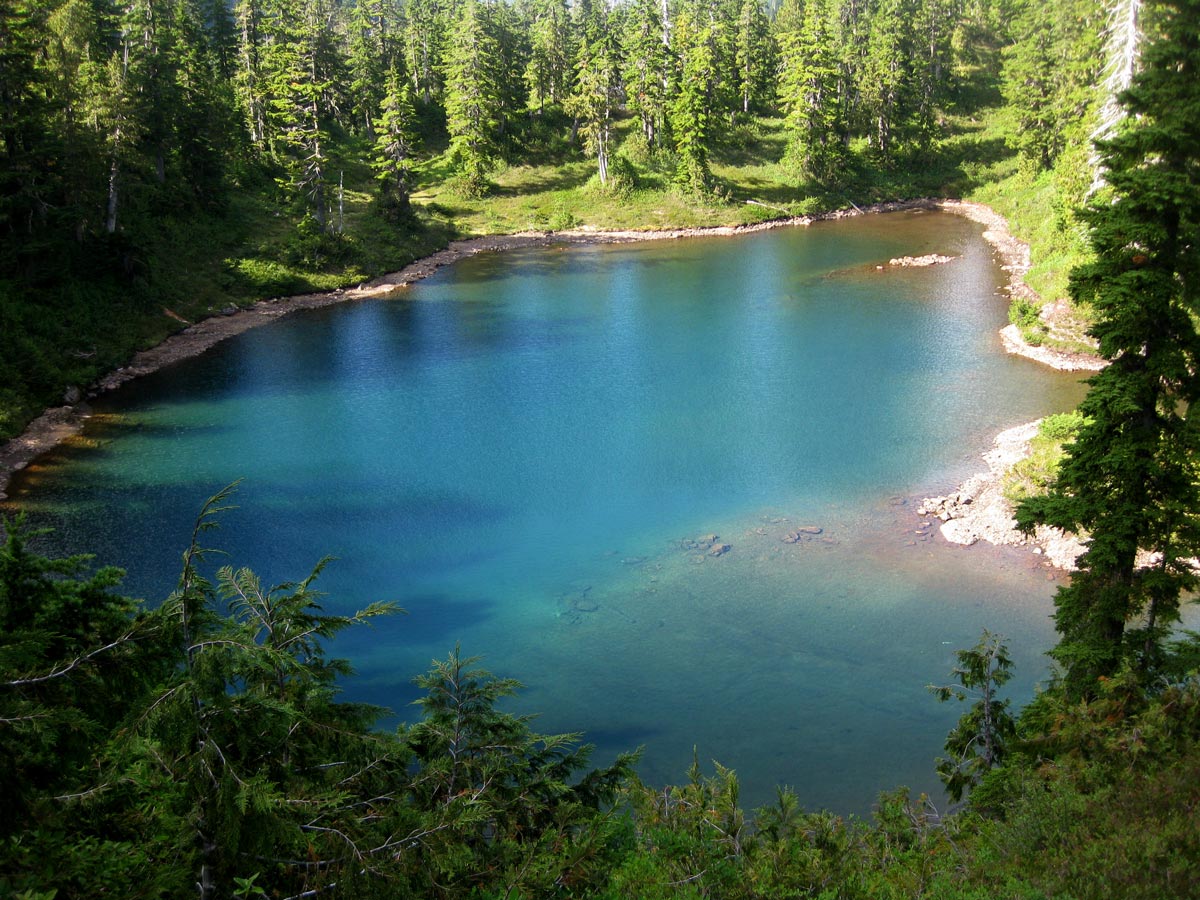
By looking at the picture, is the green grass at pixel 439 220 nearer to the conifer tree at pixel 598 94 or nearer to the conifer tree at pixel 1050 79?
the conifer tree at pixel 598 94

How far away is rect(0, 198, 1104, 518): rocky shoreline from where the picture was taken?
3359cm

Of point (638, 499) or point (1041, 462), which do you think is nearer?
point (1041, 462)

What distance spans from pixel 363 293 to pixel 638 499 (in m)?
34.9

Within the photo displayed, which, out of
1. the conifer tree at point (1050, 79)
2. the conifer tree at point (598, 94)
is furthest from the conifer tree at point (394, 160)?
the conifer tree at point (1050, 79)

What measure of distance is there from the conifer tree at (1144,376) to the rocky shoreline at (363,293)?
25.4 m

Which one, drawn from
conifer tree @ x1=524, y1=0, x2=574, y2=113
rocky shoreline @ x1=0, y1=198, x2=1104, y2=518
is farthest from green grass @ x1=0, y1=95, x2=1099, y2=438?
conifer tree @ x1=524, y1=0, x2=574, y2=113

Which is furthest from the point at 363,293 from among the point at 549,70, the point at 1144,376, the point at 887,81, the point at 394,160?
the point at 887,81

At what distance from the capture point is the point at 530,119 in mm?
89000

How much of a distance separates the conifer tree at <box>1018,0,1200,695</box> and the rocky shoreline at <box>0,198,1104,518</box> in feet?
83.3

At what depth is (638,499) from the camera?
92.2 ft

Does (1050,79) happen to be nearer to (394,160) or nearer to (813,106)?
(813,106)

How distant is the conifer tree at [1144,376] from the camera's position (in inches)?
545

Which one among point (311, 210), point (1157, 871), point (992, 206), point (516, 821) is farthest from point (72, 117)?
point (992, 206)

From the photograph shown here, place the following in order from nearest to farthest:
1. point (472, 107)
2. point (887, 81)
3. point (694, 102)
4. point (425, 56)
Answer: point (694, 102) → point (472, 107) → point (887, 81) → point (425, 56)
